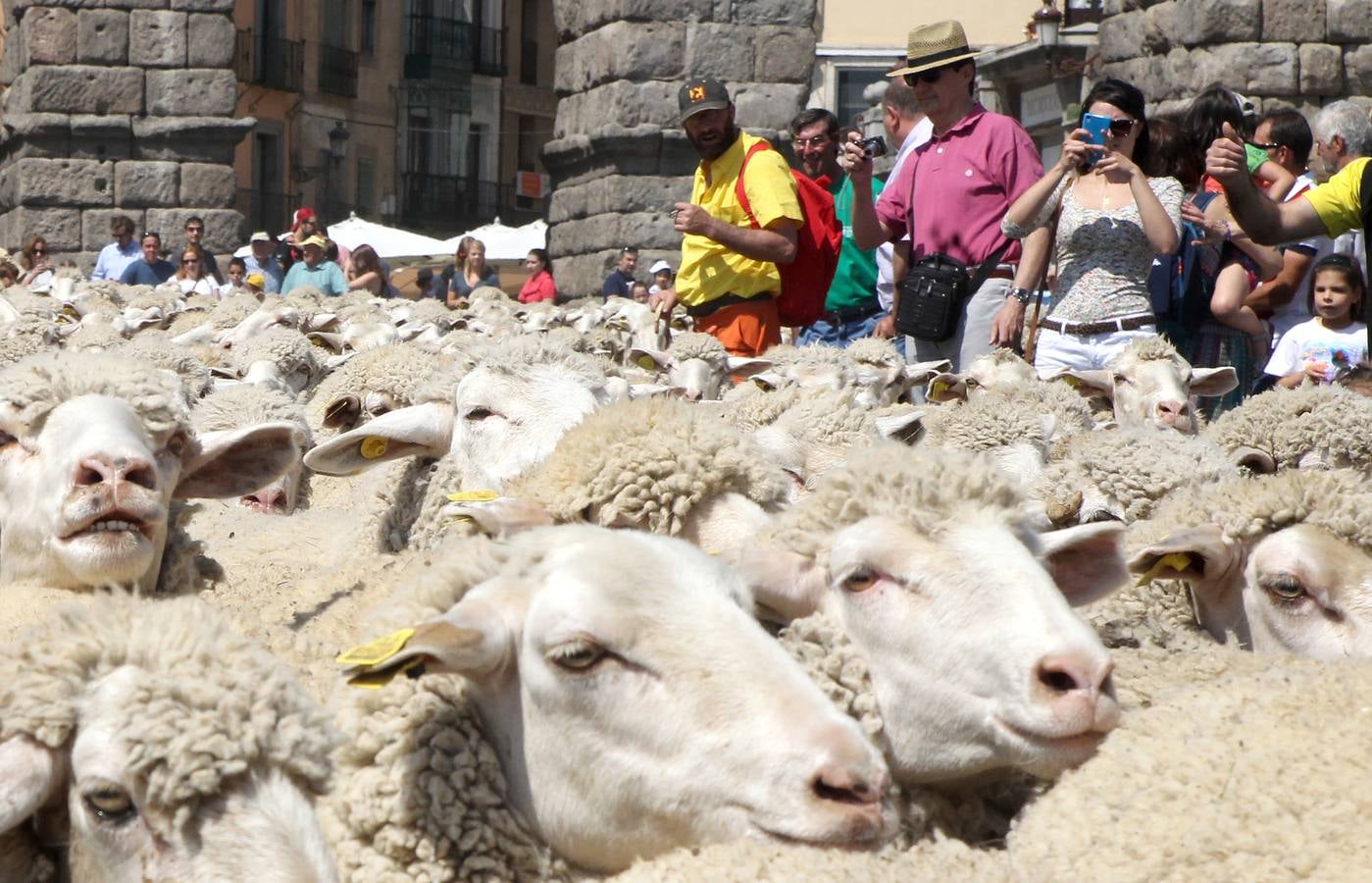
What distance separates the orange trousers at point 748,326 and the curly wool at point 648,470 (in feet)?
14.1

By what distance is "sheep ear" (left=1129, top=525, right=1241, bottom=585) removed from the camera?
355 cm

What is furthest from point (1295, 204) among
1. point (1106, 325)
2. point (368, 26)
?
point (368, 26)

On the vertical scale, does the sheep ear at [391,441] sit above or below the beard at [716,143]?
below

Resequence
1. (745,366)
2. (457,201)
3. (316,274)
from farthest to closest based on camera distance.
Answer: (457,201), (316,274), (745,366)

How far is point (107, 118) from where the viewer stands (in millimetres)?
19469

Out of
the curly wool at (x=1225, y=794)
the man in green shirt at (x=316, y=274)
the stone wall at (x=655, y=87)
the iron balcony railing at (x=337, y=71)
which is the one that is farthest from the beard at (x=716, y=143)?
the iron balcony railing at (x=337, y=71)

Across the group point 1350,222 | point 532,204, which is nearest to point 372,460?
point 1350,222

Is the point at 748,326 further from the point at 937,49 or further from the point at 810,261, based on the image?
the point at 937,49

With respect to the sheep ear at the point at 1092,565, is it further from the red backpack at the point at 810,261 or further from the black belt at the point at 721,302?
the black belt at the point at 721,302

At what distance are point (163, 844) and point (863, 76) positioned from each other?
2941 cm

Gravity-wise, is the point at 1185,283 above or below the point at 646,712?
below

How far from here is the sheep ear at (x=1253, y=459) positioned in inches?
188

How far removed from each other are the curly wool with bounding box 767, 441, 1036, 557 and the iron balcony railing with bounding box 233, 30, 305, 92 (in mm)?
37822

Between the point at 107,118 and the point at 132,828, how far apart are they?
728 inches
